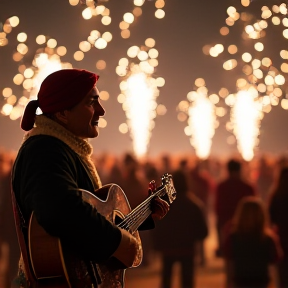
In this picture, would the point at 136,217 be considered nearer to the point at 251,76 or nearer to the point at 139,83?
the point at 139,83

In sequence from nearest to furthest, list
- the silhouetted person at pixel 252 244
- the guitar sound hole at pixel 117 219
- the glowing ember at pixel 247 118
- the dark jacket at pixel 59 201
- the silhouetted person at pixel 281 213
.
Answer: the dark jacket at pixel 59 201 → the guitar sound hole at pixel 117 219 → the silhouetted person at pixel 252 244 → the silhouetted person at pixel 281 213 → the glowing ember at pixel 247 118

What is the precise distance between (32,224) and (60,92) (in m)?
0.57

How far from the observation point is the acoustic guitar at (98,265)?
2.42m

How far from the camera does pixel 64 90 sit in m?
2.72

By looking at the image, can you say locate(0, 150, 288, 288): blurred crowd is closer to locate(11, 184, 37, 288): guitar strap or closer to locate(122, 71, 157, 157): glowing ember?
locate(11, 184, 37, 288): guitar strap

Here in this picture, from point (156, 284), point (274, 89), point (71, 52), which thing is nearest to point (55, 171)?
point (156, 284)

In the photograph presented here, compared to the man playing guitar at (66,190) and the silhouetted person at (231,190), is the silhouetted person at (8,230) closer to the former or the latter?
the silhouetted person at (231,190)

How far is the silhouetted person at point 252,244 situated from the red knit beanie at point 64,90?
3.34 meters

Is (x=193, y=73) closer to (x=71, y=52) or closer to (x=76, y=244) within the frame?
(x=71, y=52)

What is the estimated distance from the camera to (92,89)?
282 centimetres

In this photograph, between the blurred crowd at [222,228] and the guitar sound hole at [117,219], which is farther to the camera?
the blurred crowd at [222,228]

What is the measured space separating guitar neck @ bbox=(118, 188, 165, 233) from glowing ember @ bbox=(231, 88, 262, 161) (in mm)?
18641

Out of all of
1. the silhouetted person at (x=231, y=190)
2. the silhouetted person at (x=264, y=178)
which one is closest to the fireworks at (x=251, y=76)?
the silhouetted person at (x=264, y=178)

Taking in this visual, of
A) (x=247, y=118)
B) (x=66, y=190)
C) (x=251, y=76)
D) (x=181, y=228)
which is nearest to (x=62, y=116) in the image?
(x=66, y=190)
